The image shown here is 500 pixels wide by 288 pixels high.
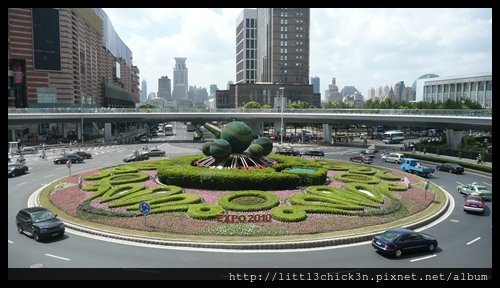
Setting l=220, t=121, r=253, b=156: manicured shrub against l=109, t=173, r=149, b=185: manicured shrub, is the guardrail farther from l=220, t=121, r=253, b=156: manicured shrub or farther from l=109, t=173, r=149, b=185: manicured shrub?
l=109, t=173, r=149, b=185: manicured shrub

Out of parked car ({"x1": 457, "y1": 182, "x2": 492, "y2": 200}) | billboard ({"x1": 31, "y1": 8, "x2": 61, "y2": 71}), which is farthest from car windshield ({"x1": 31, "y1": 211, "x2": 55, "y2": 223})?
billboard ({"x1": 31, "y1": 8, "x2": 61, "y2": 71})

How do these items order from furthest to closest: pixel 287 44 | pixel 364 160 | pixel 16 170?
1. pixel 287 44
2. pixel 364 160
3. pixel 16 170

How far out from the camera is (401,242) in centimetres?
2041

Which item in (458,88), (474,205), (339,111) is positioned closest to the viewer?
(474,205)

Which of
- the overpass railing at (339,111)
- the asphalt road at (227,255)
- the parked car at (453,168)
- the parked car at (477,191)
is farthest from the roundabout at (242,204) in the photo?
the overpass railing at (339,111)

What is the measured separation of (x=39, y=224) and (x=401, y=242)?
2146cm

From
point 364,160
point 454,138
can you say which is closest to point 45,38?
point 364,160

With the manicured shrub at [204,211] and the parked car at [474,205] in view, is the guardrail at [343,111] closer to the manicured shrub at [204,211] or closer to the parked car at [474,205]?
the parked car at [474,205]

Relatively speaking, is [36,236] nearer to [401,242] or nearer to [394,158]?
[401,242]

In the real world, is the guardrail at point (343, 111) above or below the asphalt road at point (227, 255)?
above

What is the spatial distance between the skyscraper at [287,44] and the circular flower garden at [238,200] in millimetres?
128543

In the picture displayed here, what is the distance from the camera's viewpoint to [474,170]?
50.1m

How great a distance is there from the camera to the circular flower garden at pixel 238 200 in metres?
24.5

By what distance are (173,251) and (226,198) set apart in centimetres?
880
